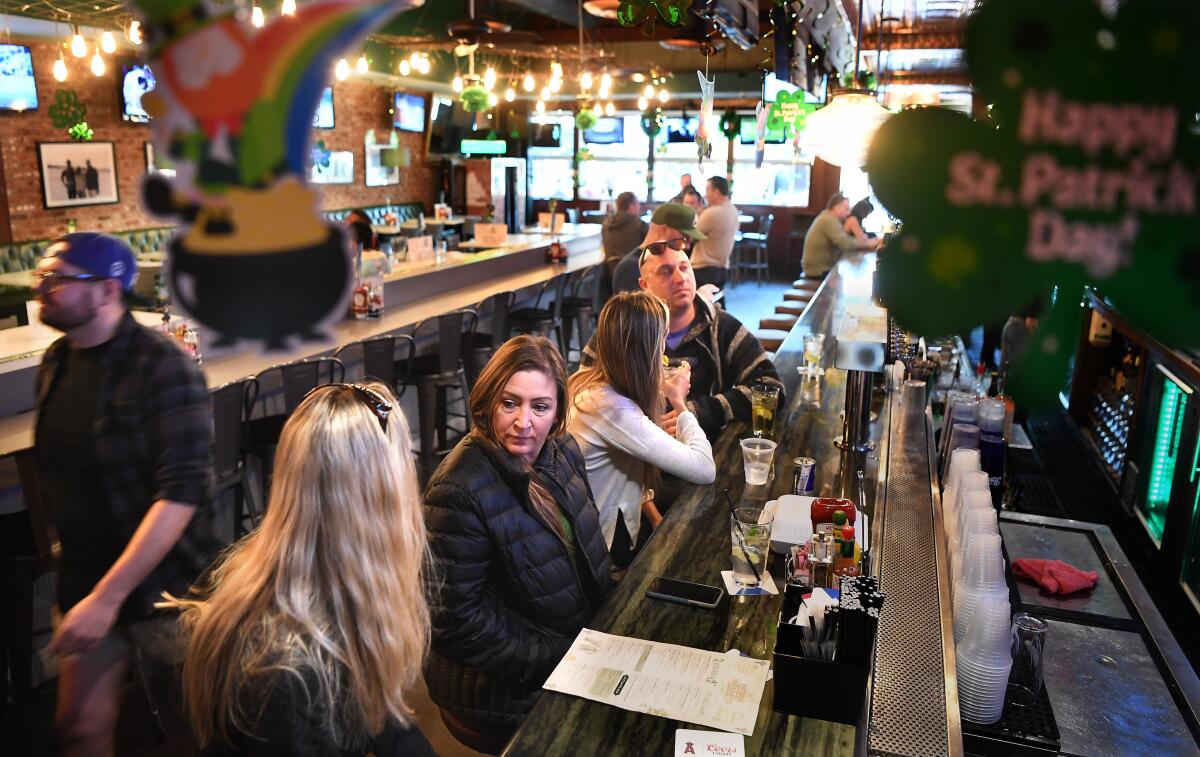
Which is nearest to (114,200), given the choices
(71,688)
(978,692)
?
(71,688)

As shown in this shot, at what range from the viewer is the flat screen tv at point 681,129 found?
47.8 feet

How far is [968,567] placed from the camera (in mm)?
1708

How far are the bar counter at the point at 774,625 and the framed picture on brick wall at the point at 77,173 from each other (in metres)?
8.19

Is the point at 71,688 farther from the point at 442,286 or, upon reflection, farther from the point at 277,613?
the point at 442,286

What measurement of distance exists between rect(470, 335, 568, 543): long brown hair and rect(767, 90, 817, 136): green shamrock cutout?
2.88 m

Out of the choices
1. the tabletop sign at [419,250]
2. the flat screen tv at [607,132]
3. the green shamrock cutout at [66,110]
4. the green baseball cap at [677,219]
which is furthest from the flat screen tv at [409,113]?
the green baseball cap at [677,219]

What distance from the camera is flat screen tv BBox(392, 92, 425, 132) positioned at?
1334cm

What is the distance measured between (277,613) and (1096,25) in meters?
1.39

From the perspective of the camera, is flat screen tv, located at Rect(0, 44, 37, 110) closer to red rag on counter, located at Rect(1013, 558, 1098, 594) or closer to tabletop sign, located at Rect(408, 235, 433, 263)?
tabletop sign, located at Rect(408, 235, 433, 263)

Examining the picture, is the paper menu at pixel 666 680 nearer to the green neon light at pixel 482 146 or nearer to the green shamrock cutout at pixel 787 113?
the green shamrock cutout at pixel 787 113

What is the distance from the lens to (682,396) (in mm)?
2990

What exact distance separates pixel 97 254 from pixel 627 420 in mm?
1491

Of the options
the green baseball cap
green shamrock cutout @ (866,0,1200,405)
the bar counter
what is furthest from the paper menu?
the green baseball cap

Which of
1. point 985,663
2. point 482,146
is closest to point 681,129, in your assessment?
point 482,146
